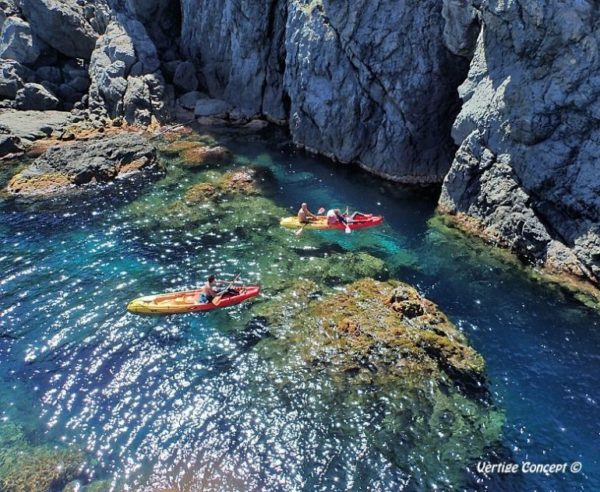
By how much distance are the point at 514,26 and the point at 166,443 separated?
23.5m

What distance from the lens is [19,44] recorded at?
45.9m

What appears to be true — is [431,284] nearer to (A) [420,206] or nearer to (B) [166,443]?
(A) [420,206]

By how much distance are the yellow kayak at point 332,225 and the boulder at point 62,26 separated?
35.3 metres

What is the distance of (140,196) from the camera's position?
30578mm

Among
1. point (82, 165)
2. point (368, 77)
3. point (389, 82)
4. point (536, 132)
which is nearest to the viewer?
point (536, 132)

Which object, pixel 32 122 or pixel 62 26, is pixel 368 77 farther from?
pixel 62 26

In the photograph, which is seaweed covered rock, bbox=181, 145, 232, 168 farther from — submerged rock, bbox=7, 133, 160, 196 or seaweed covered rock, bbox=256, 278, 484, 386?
seaweed covered rock, bbox=256, 278, 484, 386

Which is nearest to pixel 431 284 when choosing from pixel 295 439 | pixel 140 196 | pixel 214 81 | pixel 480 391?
pixel 480 391

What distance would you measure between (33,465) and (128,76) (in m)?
37.5

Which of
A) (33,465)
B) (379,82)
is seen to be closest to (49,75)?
(379,82)

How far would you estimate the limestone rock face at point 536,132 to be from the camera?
21312 mm

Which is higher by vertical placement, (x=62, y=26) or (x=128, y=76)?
(x=62, y=26)

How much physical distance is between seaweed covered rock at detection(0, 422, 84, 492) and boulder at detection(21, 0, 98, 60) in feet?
144

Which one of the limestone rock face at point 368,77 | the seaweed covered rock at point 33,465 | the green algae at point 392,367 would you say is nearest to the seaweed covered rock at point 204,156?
the limestone rock face at point 368,77
